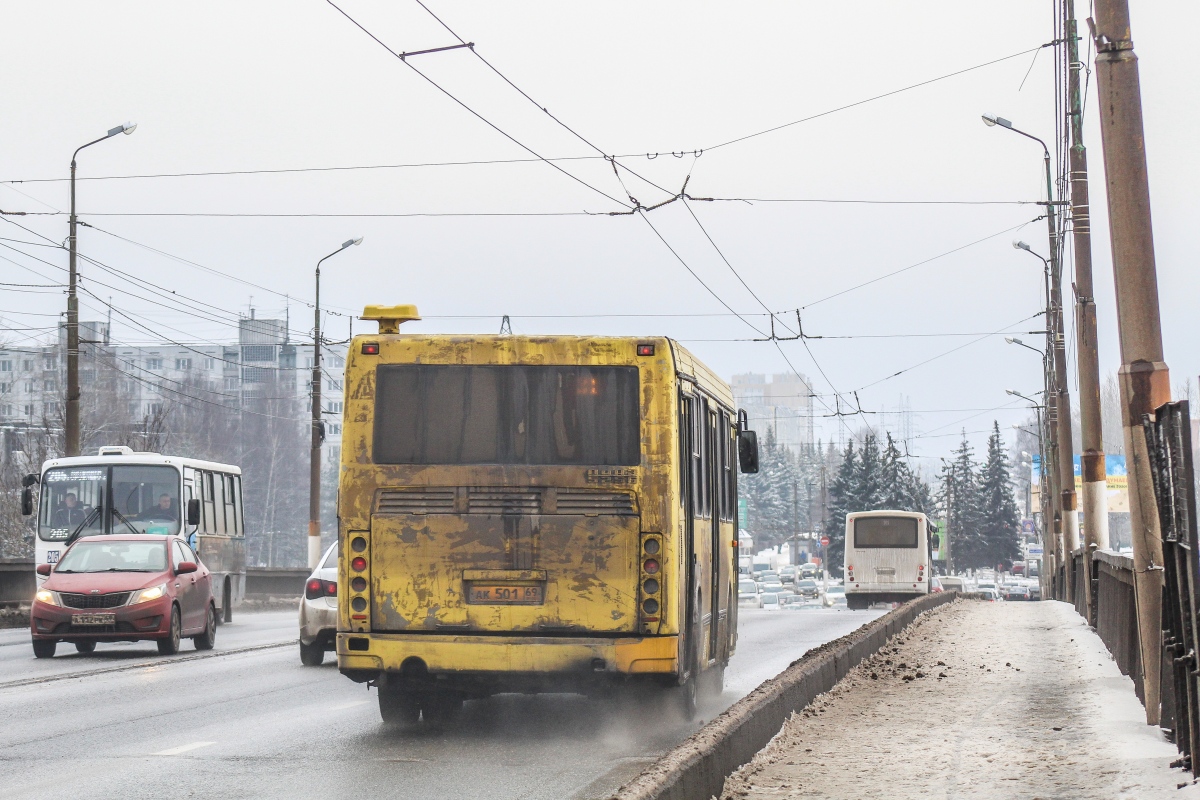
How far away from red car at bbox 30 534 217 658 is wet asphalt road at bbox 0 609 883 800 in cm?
145

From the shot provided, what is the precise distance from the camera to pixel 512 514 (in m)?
11.1

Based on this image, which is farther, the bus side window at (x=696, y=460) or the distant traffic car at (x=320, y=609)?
the distant traffic car at (x=320, y=609)

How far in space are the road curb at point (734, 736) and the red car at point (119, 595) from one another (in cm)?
851

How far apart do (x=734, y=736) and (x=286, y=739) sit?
411cm

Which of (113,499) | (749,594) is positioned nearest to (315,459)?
(113,499)

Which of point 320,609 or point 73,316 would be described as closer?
point 320,609

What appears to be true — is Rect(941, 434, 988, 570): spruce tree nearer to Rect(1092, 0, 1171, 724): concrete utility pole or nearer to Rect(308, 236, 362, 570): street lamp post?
Rect(308, 236, 362, 570): street lamp post

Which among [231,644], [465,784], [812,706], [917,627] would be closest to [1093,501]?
[917,627]

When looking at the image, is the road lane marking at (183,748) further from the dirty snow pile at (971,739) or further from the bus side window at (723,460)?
the bus side window at (723,460)

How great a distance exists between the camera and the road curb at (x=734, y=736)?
6.40 metres

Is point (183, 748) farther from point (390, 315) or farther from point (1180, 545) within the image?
point (1180, 545)

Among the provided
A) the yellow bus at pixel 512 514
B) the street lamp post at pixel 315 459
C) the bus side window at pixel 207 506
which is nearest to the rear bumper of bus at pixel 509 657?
the yellow bus at pixel 512 514

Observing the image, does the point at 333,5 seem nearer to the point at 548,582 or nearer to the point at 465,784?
the point at 548,582

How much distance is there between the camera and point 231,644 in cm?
2345
